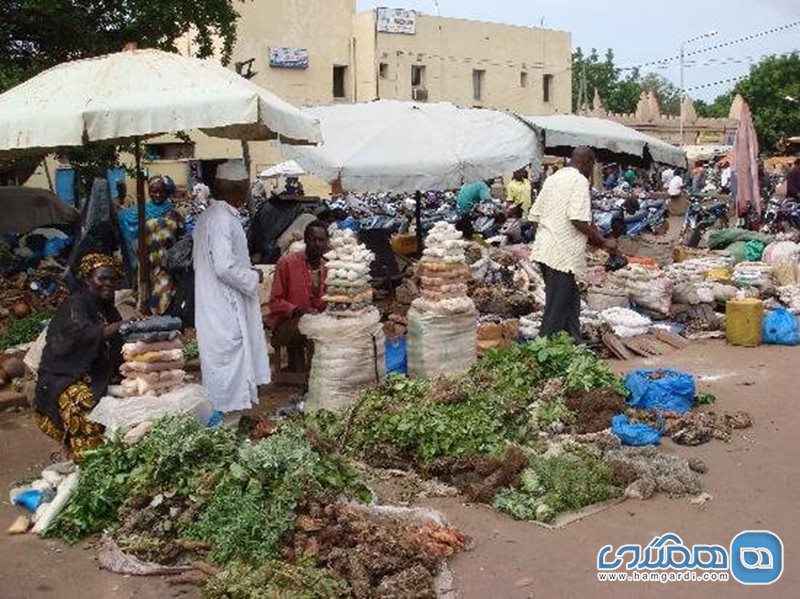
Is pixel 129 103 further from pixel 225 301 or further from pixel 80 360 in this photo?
pixel 80 360

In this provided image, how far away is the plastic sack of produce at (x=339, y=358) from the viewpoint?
21.2ft

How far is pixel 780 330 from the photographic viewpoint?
913 centimetres

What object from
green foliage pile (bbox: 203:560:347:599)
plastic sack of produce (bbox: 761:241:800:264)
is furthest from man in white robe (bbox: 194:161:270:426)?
plastic sack of produce (bbox: 761:241:800:264)

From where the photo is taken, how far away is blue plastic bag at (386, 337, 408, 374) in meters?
7.55

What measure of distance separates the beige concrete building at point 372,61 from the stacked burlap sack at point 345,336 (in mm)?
22130

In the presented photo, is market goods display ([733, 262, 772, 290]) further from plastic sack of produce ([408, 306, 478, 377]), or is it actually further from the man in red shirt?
the man in red shirt

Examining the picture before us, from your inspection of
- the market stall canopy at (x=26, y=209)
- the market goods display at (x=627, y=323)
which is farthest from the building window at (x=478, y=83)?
the market goods display at (x=627, y=323)

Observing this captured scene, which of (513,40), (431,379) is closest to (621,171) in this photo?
(513,40)

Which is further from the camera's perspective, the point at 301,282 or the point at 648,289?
the point at 648,289

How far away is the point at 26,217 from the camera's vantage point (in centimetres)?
1162

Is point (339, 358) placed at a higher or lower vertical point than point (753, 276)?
lower

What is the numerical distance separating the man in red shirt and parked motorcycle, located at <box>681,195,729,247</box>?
10.9 metres
